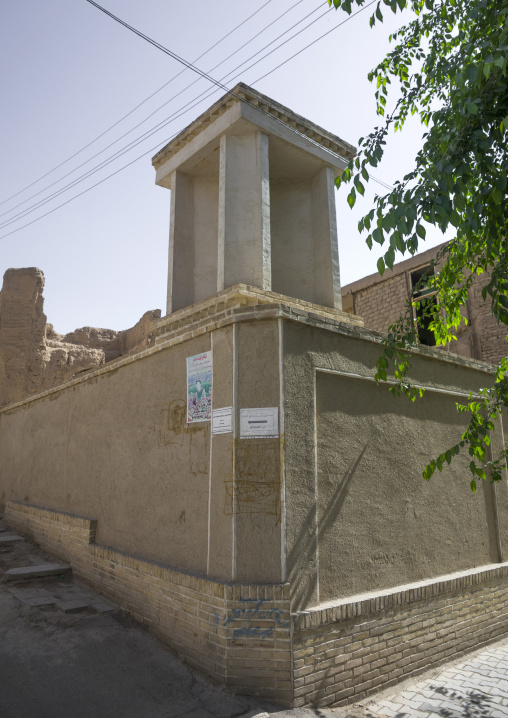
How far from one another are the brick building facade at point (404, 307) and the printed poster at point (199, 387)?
19.2ft

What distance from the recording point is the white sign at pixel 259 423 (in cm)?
415

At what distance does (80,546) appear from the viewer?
6422mm

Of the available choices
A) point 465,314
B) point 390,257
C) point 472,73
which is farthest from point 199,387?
point 465,314

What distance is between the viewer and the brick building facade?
10445 millimetres

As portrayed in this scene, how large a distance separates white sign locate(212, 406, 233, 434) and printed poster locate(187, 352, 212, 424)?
0.13m

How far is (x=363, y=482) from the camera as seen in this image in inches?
188

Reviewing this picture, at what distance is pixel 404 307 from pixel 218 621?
957 cm

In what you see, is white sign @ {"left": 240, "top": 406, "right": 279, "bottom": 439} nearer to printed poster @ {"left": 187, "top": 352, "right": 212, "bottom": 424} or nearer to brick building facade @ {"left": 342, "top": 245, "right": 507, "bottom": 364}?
printed poster @ {"left": 187, "top": 352, "right": 212, "bottom": 424}

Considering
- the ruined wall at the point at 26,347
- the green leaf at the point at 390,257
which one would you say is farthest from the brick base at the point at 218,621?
the ruined wall at the point at 26,347

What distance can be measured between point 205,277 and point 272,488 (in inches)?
194

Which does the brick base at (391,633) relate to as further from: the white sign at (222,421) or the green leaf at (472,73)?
the green leaf at (472,73)

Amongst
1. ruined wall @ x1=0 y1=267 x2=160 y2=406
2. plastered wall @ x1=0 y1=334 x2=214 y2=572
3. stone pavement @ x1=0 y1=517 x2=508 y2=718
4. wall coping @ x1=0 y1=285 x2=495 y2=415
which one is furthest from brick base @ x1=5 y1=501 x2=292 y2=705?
ruined wall @ x1=0 y1=267 x2=160 y2=406

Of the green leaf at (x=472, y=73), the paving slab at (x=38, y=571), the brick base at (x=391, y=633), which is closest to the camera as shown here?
the green leaf at (x=472, y=73)

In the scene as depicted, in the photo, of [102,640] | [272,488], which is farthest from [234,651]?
[102,640]
